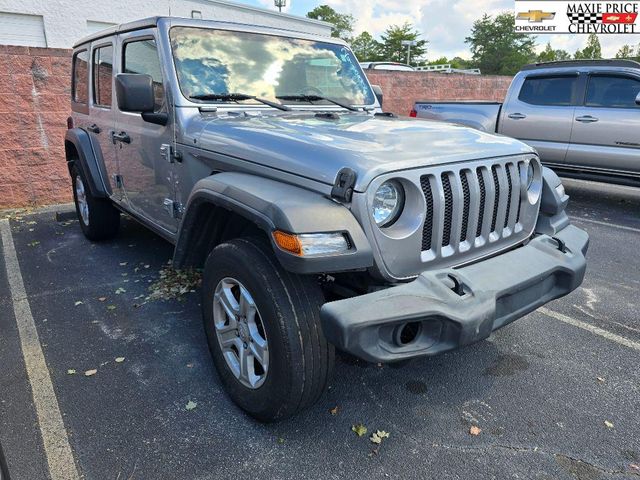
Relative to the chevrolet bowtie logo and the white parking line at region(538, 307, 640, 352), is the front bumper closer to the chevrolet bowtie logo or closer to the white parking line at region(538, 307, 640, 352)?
the white parking line at region(538, 307, 640, 352)

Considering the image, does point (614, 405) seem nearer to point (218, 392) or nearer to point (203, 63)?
point (218, 392)

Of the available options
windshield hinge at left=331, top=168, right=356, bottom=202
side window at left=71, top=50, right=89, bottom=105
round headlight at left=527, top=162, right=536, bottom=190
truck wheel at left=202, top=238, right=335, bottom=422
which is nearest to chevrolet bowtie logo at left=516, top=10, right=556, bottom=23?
side window at left=71, top=50, right=89, bottom=105

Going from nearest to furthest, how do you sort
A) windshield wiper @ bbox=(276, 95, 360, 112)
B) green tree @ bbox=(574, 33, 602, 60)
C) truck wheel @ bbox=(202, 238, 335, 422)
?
truck wheel @ bbox=(202, 238, 335, 422), windshield wiper @ bbox=(276, 95, 360, 112), green tree @ bbox=(574, 33, 602, 60)

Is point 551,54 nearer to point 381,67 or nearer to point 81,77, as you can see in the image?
point 381,67

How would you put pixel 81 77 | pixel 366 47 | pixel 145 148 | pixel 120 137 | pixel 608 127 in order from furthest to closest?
pixel 366 47
pixel 608 127
pixel 81 77
pixel 120 137
pixel 145 148

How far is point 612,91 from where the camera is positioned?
6914 mm

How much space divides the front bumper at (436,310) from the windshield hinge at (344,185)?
426 millimetres

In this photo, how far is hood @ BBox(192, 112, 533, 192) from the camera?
2.15 meters

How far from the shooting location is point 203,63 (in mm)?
3266

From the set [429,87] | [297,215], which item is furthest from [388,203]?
[429,87]

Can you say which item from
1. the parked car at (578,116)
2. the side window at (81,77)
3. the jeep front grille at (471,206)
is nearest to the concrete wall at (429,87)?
the parked car at (578,116)

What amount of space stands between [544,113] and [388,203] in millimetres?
6471

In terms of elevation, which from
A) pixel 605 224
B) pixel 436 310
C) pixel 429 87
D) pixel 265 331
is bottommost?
pixel 605 224

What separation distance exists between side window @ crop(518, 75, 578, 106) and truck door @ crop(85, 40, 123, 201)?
633 cm
